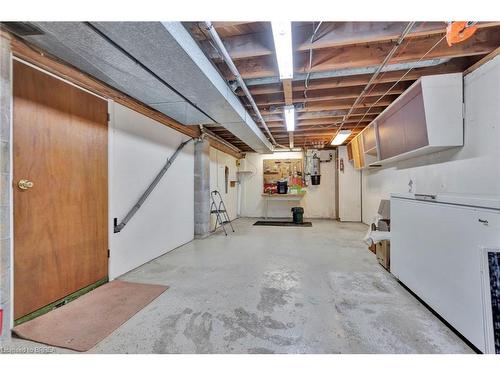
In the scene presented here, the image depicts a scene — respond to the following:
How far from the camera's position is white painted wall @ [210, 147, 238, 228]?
609 cm

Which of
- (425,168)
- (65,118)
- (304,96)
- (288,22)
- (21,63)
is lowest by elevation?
(425,168)

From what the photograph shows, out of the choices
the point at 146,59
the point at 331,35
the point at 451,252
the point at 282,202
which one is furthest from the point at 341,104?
the point at 282,202

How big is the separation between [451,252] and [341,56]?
225cm

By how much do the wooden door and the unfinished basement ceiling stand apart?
4.91 feet

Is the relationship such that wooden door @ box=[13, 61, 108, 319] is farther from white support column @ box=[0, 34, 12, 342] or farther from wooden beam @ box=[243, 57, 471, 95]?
wooden beam @ box=[243, 57, 471, 95]

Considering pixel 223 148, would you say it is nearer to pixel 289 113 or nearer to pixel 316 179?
pixel 289 113

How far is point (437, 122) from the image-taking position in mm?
2504

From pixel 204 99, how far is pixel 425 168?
137 inches

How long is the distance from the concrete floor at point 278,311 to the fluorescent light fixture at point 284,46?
7.72 feet

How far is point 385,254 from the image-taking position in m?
3.00

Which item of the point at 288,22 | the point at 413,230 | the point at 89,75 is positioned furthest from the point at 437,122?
the point at 89,75

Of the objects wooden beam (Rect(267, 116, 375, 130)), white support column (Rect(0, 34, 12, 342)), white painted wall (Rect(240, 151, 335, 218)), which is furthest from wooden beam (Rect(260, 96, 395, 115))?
white painted wall (Rect(240, 151, 335, 218))
